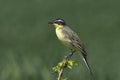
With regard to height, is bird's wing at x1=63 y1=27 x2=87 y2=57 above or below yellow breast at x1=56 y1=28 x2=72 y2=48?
above

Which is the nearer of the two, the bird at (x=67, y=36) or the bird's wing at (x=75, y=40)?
the bird's wing at (x=75, y=40)

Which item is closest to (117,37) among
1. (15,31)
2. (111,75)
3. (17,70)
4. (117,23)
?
(117,23)

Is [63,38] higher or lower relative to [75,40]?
lower

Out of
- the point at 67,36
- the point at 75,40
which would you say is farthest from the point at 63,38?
the point at 75,40

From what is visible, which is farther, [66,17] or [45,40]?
[66,17]

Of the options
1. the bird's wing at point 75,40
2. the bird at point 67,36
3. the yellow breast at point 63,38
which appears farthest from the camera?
the yellow breast at point 63,38

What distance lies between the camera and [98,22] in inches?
464

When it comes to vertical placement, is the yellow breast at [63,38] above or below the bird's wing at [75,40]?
below

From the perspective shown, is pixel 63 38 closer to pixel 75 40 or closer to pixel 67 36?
pixel 67 36

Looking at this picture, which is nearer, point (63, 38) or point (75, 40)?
point (75, 40)

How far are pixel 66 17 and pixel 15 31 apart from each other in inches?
60.5

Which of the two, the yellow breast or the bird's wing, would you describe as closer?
the bird's wing

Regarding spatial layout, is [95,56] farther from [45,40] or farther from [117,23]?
[117,23]

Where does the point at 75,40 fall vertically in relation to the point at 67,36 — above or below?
above
